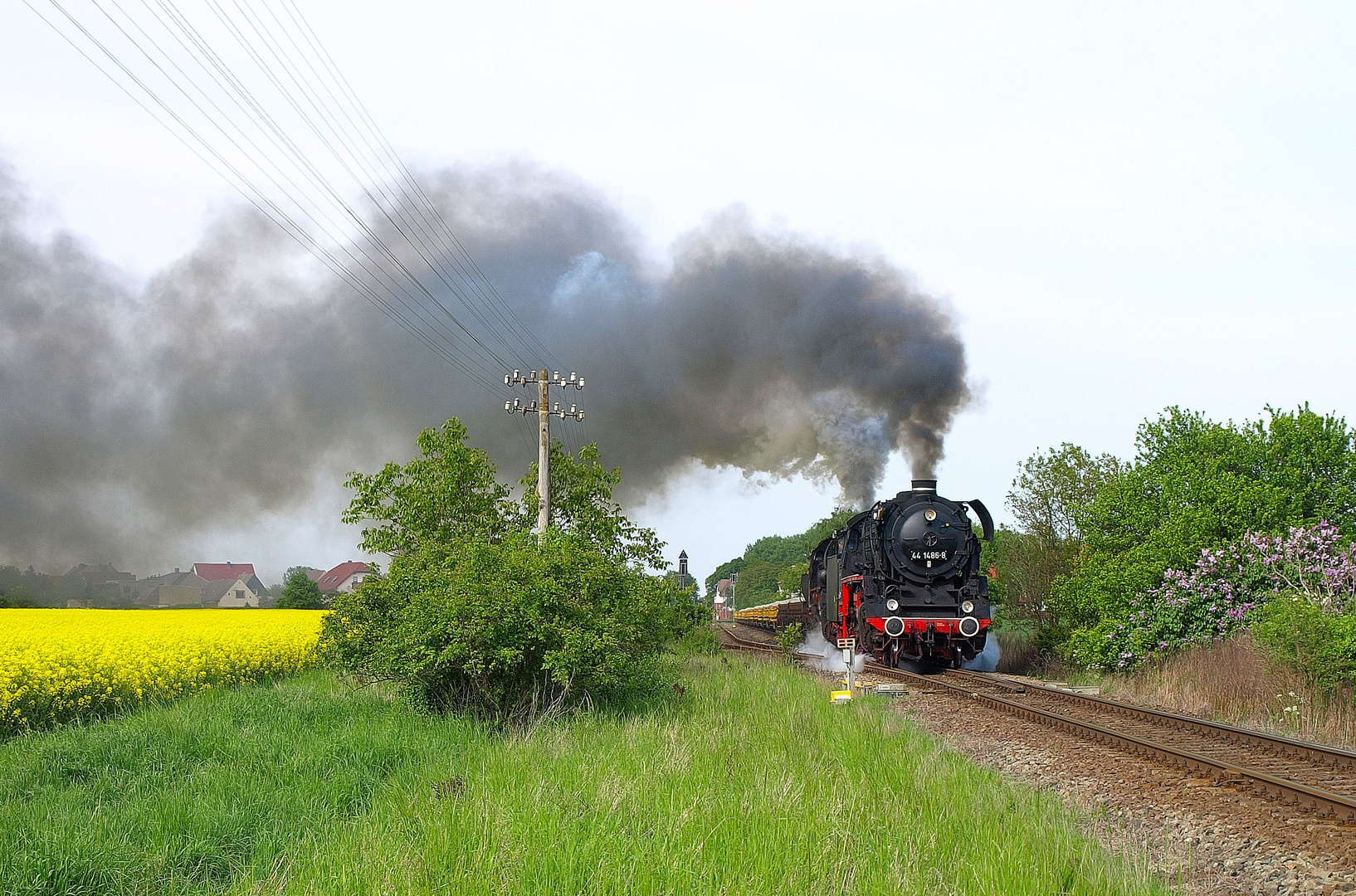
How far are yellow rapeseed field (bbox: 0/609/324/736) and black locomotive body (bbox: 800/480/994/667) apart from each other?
11.1 meters

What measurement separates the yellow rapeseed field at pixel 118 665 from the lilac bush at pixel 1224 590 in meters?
14.4

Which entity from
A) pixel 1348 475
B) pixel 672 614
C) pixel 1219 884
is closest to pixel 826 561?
pixel 672 614

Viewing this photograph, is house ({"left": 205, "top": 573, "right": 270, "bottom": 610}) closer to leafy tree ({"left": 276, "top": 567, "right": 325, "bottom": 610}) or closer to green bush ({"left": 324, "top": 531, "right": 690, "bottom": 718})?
leafy tree ({"left": 276, "top": 567, "right": 325, "bottom": 610})

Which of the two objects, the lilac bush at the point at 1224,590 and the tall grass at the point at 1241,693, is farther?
the lilac bush at the point at 1224,590

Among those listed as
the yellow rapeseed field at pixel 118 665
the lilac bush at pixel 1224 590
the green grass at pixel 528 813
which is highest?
the lilac bush at pixel 1224 590

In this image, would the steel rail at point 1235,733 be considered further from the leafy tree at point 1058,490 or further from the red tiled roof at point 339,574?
the red tiled roof at point 339,574

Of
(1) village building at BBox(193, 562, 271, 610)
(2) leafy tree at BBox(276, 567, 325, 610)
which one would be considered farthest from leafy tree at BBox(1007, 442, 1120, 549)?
(1) village building at BBox(193, 562, 271, 610)

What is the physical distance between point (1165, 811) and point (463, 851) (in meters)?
5.08

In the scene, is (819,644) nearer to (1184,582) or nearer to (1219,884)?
(1184,582)

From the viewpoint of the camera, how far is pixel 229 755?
802 cm

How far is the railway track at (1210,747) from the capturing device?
6.87 meters

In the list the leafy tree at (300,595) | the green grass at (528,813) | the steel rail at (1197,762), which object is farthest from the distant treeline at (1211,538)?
the leafy tree at (300,595)

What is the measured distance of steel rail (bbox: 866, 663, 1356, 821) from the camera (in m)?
6.37

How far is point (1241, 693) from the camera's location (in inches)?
455
